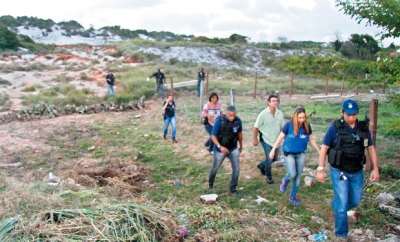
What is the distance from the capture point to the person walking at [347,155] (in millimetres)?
4379

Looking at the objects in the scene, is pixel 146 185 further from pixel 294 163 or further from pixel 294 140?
pixel 294 140

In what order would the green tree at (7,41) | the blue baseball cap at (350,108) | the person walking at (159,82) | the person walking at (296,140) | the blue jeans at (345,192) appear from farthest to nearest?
the green tree at (7,41) → the person walking at (159,82) → the person walking at (296,140) → the blue jeans at (345,192) → the blue baseball cap at (350,108)

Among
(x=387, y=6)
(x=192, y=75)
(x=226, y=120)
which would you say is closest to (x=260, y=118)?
(x=226, y=120)

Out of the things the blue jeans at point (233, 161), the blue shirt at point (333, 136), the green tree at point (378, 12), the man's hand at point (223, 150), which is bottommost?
the blue jeans at point (233, 161)

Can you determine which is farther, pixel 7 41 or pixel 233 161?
pixel 7 41

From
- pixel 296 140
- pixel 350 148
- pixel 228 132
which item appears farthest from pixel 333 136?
pixel 228 132

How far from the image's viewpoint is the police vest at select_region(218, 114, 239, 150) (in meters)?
6.17

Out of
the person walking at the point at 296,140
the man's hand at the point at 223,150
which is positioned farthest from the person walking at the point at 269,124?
the person walking at the point at 296,140

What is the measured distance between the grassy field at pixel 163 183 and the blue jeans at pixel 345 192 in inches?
14.1

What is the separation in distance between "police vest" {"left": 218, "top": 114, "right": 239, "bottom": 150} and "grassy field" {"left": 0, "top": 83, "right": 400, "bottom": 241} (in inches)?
35.6

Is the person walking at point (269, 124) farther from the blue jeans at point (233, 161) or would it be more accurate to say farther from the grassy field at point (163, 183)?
the grassy field at point (163, 183)

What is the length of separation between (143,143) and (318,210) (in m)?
5.90

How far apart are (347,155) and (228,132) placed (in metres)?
2.13

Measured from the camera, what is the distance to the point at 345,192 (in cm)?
454
